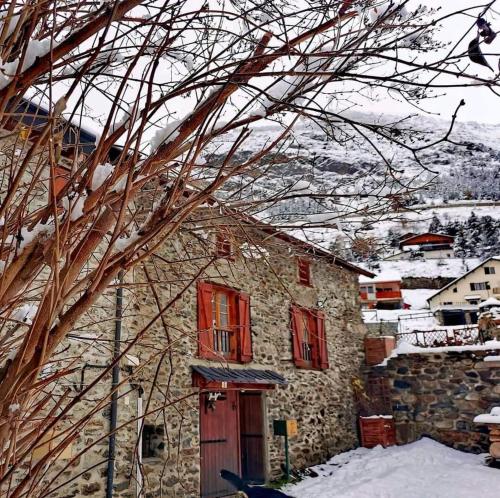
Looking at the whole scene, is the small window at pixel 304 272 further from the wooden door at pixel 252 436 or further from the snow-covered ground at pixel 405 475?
the snow-covered ground at pixel 405 475

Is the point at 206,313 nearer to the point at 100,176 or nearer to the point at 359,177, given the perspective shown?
the point at 359,177

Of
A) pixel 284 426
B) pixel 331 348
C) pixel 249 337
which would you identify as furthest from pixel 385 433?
pixel 249 337

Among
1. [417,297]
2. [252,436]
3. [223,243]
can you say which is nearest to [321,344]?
[252,436]

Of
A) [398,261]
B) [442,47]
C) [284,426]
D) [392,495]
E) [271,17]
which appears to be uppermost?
[398,261]

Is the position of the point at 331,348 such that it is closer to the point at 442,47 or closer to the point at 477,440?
the point at 477,440

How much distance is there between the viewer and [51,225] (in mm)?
1226

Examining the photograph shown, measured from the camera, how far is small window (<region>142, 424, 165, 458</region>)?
6.63m

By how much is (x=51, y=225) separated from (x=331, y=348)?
420 inches

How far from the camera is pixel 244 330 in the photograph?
8547 mm

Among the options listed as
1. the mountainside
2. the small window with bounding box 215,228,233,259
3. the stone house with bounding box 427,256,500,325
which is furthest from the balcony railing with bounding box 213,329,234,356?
the stone house with bounding box 427,256,500,325

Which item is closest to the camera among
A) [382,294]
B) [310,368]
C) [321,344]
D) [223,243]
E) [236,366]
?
[223,243]

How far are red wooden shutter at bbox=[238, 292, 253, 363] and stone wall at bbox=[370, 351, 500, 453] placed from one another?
491cm

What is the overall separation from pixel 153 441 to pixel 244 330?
2.50m

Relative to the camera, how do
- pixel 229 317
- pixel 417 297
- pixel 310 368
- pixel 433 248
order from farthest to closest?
pixel 433 248
pixel 417 297
pixel 310 368
pixel 229 317
